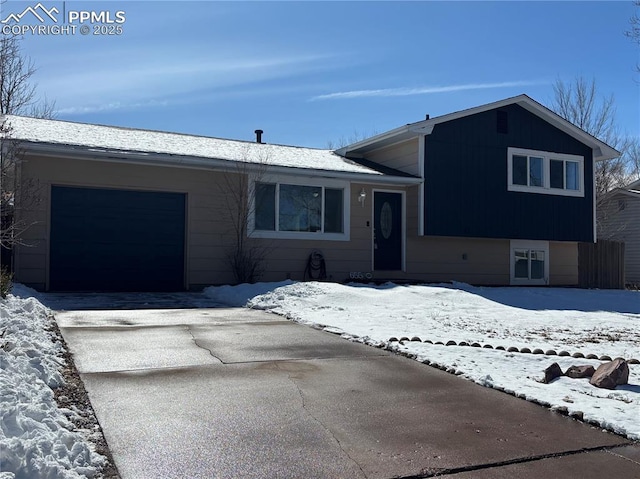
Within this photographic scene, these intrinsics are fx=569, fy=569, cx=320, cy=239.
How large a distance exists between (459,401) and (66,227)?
31.2ft

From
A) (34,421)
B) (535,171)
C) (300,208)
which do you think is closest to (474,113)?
(535,171)

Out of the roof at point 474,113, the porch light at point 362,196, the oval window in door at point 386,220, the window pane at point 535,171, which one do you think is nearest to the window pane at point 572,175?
the roof at point 474,113

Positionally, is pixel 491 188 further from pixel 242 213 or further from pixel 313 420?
pixel 313 420

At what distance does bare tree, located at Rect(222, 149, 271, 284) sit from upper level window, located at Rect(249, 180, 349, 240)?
0.75 ft

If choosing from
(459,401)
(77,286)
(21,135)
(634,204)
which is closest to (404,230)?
(77,286)

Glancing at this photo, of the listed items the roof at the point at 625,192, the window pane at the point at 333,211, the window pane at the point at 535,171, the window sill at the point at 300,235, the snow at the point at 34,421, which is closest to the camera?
the snow at the point at 34,421

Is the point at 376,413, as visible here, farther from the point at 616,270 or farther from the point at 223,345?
the point at 616,270

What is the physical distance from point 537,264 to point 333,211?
7.28 m

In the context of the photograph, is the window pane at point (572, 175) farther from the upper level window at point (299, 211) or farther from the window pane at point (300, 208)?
the window pane at point (300, 208)

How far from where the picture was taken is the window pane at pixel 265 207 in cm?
1360

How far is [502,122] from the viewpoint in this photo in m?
16.2

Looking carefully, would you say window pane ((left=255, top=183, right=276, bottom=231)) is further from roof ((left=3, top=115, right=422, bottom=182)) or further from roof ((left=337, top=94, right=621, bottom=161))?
roof ((left=337, top=94, right=621, bottom=161))

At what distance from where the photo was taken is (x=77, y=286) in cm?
1169

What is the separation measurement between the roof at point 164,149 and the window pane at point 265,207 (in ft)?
2.09
